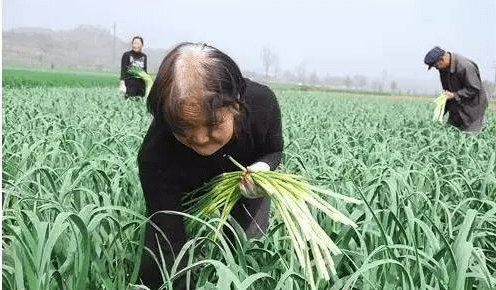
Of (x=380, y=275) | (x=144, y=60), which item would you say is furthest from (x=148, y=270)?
(x=144, y=60)

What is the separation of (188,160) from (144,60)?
674 cm

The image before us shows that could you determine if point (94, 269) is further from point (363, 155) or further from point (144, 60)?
point (144, 60)

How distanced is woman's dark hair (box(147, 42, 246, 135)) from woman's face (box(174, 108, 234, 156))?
16 mm

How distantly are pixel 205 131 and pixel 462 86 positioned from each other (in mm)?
5285

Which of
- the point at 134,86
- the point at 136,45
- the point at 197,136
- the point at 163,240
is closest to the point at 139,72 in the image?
the point at 136,45

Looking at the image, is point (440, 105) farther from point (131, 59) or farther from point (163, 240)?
point (163, 240)

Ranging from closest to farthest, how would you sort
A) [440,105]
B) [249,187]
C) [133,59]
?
[249,187] → [440,105] → [133,59]

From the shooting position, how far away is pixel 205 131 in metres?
1.48

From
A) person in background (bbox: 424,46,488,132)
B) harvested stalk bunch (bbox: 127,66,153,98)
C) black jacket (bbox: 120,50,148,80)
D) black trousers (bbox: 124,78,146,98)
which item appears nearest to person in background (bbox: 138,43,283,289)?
person in background (bbox: 424,46,488,132)

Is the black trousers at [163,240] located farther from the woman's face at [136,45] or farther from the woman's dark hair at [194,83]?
the woman's face at [136,45]

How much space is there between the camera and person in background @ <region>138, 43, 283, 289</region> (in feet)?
4.61

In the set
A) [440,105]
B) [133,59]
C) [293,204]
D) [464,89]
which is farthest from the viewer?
[133,59]

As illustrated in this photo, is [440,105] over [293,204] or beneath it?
beneath

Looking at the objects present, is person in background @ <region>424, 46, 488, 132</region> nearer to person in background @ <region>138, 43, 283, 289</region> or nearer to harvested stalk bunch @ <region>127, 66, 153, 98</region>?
harvested stalk bunch @ <region>127, 66, 153, 98</region>
